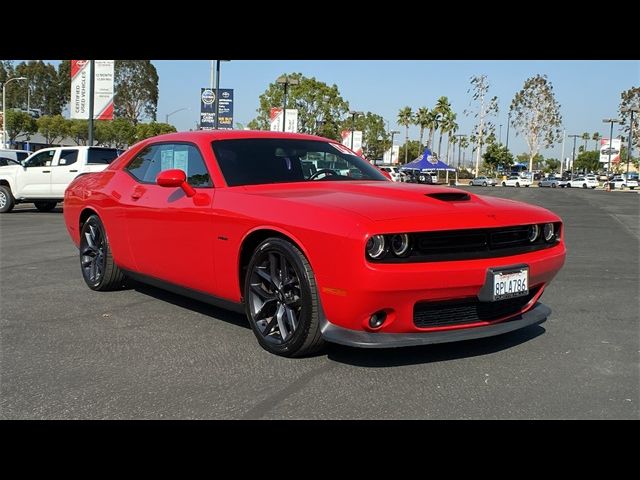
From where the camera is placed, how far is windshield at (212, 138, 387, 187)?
445 cm

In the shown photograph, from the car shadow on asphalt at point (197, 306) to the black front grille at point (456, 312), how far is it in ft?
5.18

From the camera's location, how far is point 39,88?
93.8 m

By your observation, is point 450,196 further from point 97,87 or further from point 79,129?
point 79,129

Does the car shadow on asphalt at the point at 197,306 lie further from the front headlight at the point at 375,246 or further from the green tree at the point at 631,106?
the green tree at the point at 631,106

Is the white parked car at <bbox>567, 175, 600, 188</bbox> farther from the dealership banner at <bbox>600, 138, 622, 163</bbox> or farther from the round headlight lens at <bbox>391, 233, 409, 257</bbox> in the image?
the round headlight lens at <bbox>391, 233, 409, 257</bbox>

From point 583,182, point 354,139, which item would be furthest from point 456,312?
point 583,182

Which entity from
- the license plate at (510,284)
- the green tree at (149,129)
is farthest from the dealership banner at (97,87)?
the green tree at (149,129)

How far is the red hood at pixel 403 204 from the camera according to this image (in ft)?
11.2

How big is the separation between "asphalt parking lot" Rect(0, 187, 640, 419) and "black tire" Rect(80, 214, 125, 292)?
0.16 m

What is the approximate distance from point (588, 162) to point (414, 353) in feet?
513

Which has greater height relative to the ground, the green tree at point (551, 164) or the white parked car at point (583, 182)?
the green tree at point (551, 164)
